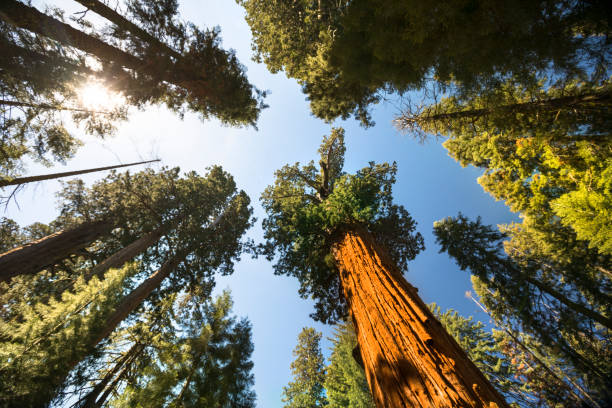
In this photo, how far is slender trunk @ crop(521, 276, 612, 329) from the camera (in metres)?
6.32

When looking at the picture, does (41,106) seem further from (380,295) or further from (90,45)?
(380,295)

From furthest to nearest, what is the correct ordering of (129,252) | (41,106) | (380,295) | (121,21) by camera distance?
1. (129,252)
2. (41,106)
3. (121,21)
4. (380,295)

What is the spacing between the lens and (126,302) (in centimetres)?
660

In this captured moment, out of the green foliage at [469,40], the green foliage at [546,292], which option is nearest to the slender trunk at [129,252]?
the green foliage at [469,40]

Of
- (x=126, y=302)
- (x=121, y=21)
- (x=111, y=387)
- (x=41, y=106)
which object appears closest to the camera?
(x=121, y=21)

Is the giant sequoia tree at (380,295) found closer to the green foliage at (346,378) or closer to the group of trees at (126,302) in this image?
the group of trees at (126,302)

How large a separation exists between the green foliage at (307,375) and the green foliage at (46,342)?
1498 cm

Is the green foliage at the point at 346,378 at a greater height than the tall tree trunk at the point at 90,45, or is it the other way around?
the tall tree trunk at the point at 90,45

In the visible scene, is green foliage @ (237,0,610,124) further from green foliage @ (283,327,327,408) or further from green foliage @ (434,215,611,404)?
green foliage @ (283,327,327,408)

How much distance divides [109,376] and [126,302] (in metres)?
1.90

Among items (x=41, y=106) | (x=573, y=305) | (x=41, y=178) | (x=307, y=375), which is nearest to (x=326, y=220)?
(x=41, y=106)

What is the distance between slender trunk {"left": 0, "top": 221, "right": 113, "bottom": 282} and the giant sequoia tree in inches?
285

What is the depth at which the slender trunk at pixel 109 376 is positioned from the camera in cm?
490

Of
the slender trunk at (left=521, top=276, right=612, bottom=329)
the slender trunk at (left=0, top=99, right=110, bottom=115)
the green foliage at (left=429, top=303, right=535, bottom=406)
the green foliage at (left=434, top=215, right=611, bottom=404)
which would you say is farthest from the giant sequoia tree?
the green foliage at (left=429, top=303, right=535, bottom=406)
